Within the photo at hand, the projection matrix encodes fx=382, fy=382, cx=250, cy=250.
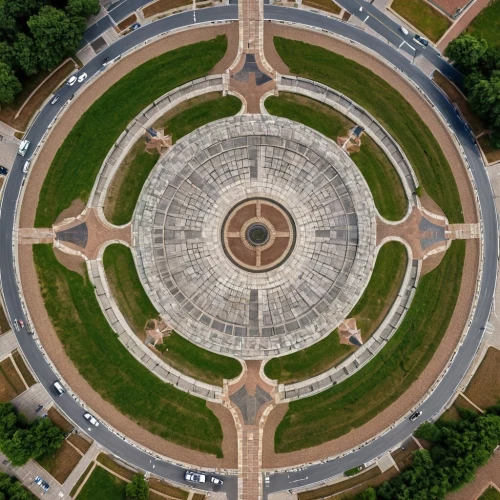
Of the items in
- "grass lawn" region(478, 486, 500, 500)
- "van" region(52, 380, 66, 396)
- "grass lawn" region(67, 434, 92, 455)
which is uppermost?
"van" region(52, 380, 66, 396)

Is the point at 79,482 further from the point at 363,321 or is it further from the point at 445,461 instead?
the point at 445,461

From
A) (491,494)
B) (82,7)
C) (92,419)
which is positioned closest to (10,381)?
(92,419)

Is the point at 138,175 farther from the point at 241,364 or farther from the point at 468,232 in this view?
the point at 468,232

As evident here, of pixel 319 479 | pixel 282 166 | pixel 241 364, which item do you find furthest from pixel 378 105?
pixel 319 479

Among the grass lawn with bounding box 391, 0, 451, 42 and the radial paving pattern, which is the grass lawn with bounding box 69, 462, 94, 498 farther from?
the grass lawn with bounding box 391, 0, 451, 42

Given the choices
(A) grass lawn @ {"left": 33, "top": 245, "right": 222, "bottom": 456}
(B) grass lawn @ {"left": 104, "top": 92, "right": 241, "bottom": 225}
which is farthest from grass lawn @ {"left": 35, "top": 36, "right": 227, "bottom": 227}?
(A) grass lawn @ {"left": 33, "top": 245, "right": 222, "bottom": 456}

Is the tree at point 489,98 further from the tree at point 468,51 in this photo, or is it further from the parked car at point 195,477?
the parked car at point 195,477
